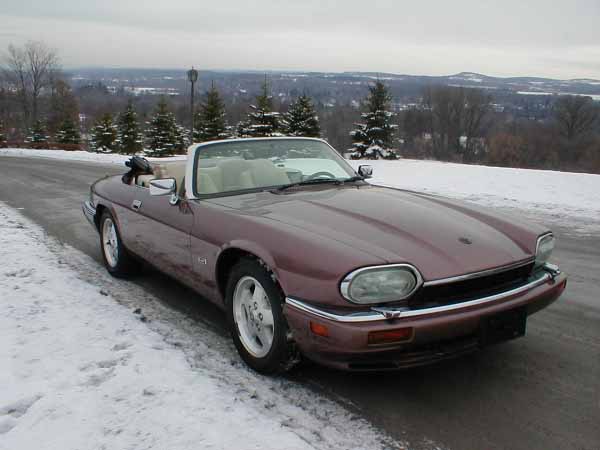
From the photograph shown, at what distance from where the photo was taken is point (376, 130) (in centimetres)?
3131

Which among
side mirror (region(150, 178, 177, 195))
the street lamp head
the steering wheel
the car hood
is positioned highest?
the street lamp head

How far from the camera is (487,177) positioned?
14.1 meters

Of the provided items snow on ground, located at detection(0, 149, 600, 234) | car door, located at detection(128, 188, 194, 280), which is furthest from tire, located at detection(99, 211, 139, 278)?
snow on ground, located at detection(0, 149, 600, 234)

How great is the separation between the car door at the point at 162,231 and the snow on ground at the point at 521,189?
6.21m

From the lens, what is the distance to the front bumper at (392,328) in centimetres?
247

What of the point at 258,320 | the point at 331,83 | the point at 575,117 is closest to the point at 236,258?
the point at 258,320

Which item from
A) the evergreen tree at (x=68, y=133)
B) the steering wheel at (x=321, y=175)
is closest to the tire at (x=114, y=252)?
the steering wheel at (x=321, y=175)

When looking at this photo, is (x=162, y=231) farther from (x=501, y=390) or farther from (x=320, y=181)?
(x=501, y=390)

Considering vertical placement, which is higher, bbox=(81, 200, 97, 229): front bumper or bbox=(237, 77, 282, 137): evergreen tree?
bbox=(237, 77, 282, 137): evergreen tree

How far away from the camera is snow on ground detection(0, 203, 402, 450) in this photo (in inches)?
95.7

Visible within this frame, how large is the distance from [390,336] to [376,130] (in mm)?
29819

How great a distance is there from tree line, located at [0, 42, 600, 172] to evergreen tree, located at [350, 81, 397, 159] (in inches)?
2.4

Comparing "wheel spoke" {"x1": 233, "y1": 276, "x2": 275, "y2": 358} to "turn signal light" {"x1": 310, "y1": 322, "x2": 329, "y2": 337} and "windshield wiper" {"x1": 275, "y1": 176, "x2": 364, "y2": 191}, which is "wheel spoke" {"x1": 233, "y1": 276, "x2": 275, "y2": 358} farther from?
"windshield wiper" {"x1": 275, "y1": 176, "x2": 364, "y2": 191}

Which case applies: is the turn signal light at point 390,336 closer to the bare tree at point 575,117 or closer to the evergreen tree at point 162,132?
the evergreen tree at point 162,132
